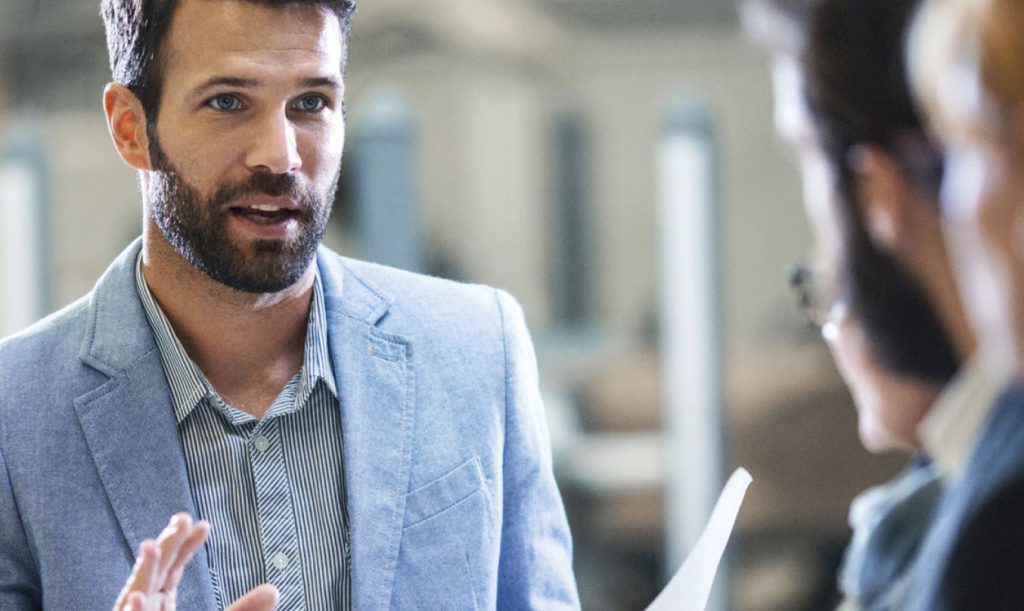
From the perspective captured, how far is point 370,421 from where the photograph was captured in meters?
1.72

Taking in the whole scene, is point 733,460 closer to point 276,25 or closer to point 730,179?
point 730,179

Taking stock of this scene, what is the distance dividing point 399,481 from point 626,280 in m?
3.41

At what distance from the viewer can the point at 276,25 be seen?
1616 millimetres

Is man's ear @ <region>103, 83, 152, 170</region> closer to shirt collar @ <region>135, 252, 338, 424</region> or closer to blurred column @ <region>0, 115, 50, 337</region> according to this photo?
shirt collar @ <region>135, 252, 338, 424</region>

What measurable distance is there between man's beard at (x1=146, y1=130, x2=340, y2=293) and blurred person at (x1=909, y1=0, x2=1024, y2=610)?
100 cm

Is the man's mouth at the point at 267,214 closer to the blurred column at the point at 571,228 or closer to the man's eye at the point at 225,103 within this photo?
the man's eye at the point at 225,103

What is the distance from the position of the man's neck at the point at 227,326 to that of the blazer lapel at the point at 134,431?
48mm

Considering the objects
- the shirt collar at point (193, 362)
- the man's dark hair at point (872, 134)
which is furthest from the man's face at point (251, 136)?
the man's dark hair at point (872, 134)

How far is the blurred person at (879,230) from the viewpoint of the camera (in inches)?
30.2

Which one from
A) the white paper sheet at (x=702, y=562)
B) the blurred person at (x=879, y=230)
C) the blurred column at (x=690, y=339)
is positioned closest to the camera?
the blurred person at (x=879, y=230)

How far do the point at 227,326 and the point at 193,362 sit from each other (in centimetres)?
6

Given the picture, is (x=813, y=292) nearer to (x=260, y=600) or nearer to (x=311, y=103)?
(x=260, y=600)

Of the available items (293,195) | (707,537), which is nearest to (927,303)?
(707,537)

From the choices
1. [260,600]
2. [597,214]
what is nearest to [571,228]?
[597,214]
